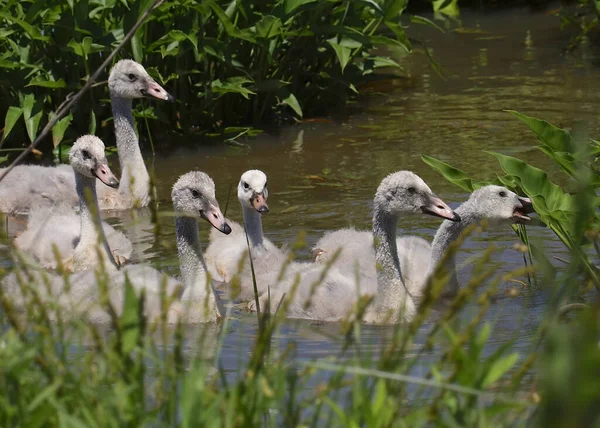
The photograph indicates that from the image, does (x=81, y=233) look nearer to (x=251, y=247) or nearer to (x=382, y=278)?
(x=251, y=247)

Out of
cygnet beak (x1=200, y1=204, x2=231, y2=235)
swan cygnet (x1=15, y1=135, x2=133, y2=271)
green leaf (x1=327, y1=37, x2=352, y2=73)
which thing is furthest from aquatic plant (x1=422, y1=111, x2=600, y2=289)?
green leaf (x1=327, y1=37, x2=352, y2=73)

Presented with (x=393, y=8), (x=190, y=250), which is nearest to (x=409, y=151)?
(x=393, y=8)

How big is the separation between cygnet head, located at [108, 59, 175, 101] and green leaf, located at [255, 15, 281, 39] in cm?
123

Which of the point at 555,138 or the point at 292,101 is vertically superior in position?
the point at 555,138

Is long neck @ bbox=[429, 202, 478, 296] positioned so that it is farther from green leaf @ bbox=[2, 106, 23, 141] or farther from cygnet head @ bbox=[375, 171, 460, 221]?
green leaf @ bbox=[2, 106, 23, 141]

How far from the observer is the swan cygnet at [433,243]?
6.78m

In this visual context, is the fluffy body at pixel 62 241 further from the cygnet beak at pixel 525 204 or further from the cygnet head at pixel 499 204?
the cygnet beak at pixel 525 204

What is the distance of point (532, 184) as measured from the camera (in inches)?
223

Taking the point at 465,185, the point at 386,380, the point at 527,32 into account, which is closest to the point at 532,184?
the point at 465,185

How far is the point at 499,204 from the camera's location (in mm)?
6777

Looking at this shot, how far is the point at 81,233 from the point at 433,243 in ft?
7.36

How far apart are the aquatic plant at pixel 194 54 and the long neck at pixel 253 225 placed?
262cm

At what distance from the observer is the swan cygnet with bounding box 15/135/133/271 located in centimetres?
730

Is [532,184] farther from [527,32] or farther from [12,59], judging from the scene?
[527,32]
